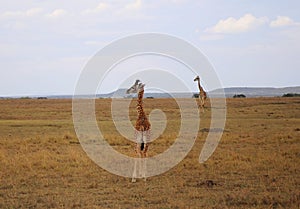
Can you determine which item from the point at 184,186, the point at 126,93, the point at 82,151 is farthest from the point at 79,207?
the point at 82,151

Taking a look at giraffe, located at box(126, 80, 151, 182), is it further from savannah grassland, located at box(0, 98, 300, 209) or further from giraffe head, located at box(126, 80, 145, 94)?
savannah grassland, located at box(0, 98, 300, 209)

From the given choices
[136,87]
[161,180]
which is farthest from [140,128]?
[161,180]

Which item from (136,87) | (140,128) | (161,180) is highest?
(136,87)

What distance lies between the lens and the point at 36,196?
36.4 ft

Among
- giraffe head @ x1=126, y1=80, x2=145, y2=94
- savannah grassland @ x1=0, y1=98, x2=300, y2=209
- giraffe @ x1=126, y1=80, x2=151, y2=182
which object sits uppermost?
giraffe head @ x1=126, y1=80, x2=145, y2=94

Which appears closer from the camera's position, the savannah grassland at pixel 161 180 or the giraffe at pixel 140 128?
the savannah grassland at pixel 161 180

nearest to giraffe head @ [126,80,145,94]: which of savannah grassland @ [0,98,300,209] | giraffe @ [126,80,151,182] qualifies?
giraffe @ [126,80,151,182]

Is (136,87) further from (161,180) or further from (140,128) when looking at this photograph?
(161,180)

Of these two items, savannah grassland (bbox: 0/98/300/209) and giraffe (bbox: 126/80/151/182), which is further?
giraffe (bbox: 126/80/151/182)

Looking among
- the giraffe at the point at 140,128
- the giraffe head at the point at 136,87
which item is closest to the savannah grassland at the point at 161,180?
the giraffe at the point at 140,128

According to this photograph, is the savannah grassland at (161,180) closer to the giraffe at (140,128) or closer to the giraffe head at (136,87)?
the giraffe at (140,128)

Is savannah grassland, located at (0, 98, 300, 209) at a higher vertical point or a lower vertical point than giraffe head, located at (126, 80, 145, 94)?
lower

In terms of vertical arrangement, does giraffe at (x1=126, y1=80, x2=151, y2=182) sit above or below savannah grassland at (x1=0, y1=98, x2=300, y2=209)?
above

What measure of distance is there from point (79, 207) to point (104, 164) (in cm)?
557
